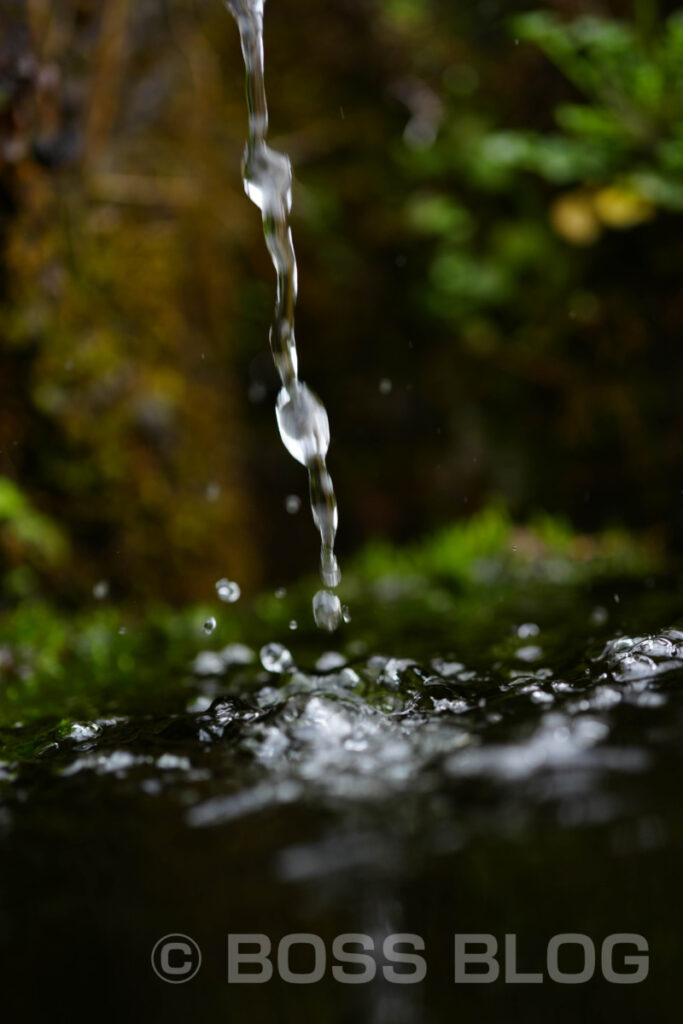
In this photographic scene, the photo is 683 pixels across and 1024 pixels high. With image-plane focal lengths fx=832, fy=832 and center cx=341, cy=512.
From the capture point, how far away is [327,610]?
2916 millimetres

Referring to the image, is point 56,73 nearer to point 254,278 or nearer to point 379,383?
point 254,278

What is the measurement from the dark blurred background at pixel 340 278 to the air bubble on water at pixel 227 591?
7cm

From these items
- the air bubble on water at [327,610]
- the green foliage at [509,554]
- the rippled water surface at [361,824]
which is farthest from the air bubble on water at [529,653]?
the green foliage at [509,554]

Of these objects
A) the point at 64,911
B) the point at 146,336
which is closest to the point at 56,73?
the point at 146,336

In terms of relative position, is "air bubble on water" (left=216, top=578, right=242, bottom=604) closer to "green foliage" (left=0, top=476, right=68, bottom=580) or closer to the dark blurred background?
the dark blurred background

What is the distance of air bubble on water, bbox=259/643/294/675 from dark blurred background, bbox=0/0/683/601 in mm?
917

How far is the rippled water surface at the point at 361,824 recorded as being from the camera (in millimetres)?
947

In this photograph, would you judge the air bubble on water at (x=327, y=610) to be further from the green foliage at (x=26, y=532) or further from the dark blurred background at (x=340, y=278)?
the green foliage at (x=26, y=532)

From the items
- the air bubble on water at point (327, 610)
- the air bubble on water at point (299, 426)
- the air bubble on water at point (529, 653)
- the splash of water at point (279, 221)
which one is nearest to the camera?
the air bubble on water at point (529, 653)

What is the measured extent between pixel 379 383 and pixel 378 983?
429 centimetres

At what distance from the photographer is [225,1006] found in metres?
0.93

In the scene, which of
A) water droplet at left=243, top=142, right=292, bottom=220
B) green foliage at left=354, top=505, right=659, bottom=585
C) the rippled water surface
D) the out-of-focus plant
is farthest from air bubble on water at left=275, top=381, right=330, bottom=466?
the out-of-focus plant

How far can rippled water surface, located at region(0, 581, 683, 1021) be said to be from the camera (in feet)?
3.11

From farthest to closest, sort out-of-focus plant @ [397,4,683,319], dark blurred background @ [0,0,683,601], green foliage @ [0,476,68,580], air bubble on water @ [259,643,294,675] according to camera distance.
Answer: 1. out-of-focus plant @ [397,4,683,319]
2. dark blurred background @ [0,0,683,601]
3. green foliage @ [0,476,68,580]
4. air bubble on water @ [259,643,294,675]
